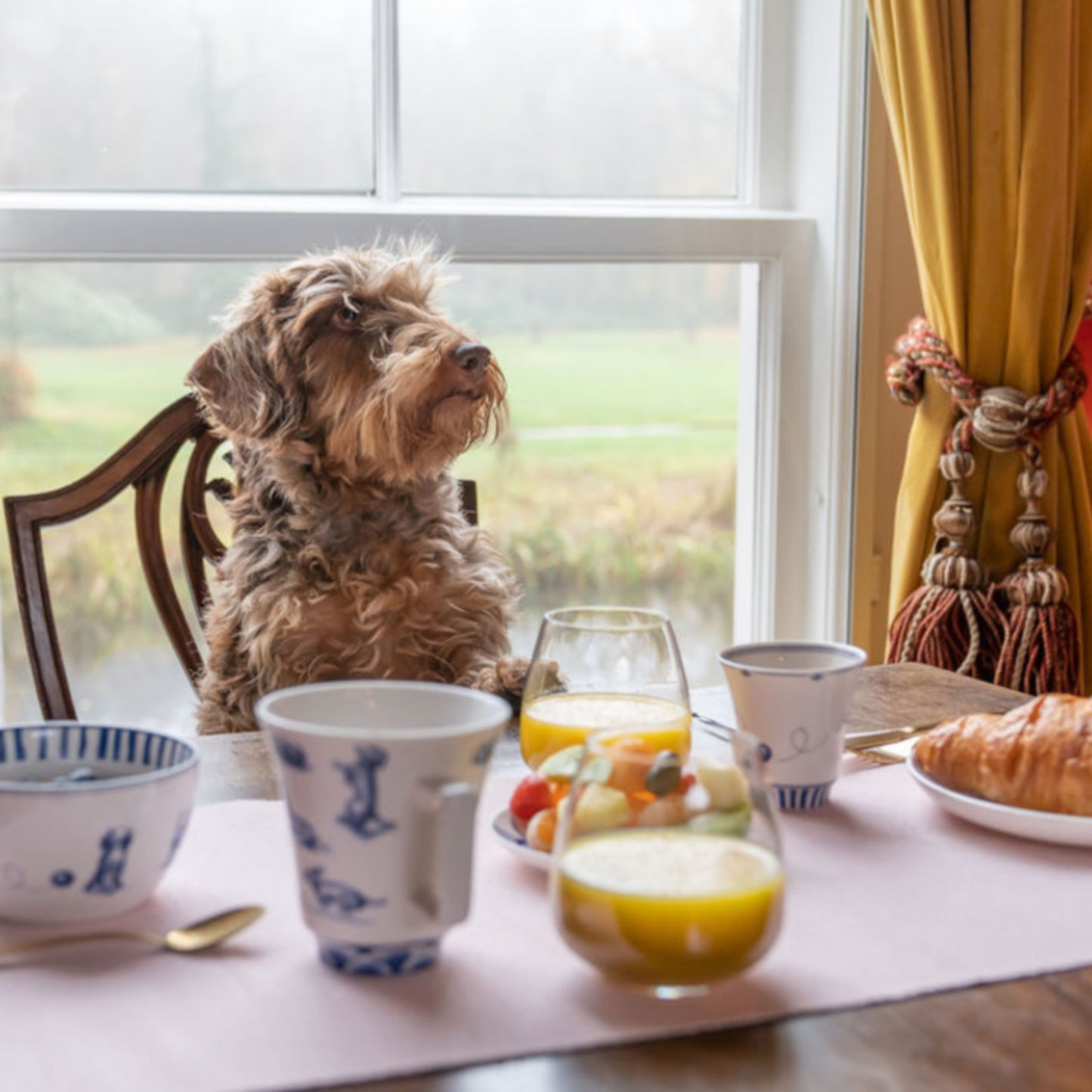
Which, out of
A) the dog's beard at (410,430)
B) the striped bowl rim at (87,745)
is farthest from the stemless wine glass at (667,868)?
the dog's beard at (410,430)

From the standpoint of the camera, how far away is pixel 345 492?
199 centimetres

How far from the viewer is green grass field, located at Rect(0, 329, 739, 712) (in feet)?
8.39

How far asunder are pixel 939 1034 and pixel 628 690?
1.30 feet

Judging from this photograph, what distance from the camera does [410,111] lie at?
2613 mm

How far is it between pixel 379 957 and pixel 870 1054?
0.88ft

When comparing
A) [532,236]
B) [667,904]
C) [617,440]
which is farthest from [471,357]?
[667,904]

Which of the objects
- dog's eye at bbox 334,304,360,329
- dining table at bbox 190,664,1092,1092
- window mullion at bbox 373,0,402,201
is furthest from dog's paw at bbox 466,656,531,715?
window mullion at bbox 373,0,402,201

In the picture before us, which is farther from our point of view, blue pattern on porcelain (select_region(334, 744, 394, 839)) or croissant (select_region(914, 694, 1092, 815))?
Answer: croissant (select_region(914, 694, 1092, 815))

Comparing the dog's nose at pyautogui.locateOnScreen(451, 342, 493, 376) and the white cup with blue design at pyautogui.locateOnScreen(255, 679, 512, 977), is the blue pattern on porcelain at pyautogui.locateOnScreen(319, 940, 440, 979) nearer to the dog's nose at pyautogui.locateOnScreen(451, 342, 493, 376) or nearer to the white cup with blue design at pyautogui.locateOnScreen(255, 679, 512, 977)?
→ the white cup with blue design at pyautogui.locateOnScreen(255, 679, 512, 977)

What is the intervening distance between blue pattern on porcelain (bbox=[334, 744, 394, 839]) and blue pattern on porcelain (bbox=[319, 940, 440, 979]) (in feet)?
0.26

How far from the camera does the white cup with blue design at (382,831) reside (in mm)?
773

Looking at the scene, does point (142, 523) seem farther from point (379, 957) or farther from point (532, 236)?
point (379, 957)

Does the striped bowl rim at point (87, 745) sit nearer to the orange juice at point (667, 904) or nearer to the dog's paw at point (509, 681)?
the orange juice at point (667, 904)

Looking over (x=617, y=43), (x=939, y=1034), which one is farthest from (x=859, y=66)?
(x=939, y=1034)
